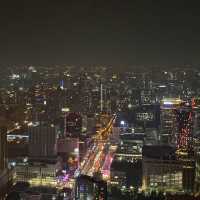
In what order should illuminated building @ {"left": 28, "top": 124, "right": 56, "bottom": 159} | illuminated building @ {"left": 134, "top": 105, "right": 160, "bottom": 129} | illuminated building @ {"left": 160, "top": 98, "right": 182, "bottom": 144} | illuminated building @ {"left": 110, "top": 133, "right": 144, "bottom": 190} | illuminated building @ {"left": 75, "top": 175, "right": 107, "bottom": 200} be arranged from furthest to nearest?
1. illuminated building @ {"left": 134, "top": 105, "right": 160, "bottom": 129}
2. illuminated building @ {"left": 160, "top": 98, "right": 182, "bottom": 144}
3. illuminated building @ {"left": 28, "top": 124, "right": 56, "bottom": 159}
4. illuminated building @ {"left": 110, "top": 133, "right": 144, "bottom": 190}
5. illuminated building @ {"left": 75, "top": 175, "right": 107, "bottom": 200}

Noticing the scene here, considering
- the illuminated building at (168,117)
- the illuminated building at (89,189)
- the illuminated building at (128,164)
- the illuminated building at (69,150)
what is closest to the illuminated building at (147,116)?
the illuminated building at (168,117)

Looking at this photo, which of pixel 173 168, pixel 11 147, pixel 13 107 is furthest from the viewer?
pixel 13 107

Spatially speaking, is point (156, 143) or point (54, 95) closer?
point (156, 143)

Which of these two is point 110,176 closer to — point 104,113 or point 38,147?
point 38,147

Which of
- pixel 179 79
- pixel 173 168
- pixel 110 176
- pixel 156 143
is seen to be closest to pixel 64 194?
pixel 110 176

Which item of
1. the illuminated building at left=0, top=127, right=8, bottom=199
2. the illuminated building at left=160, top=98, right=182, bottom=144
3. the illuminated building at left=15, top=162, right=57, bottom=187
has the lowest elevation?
the illuminated building at left=15, top=162, right=57, bottom=187

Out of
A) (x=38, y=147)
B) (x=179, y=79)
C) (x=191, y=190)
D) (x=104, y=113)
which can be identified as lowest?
(x=191, y=190)

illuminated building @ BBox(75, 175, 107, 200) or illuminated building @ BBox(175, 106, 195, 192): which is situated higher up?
illuminated building @ BBox(175, 106, 195, 192)

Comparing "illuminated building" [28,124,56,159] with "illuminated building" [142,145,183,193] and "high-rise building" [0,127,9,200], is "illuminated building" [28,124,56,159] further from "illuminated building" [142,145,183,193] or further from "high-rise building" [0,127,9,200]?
"illuminated building" [142,145,183,193]

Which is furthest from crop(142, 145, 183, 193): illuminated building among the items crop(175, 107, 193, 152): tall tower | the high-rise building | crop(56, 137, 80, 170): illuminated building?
the high-rise building

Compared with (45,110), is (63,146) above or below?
below
